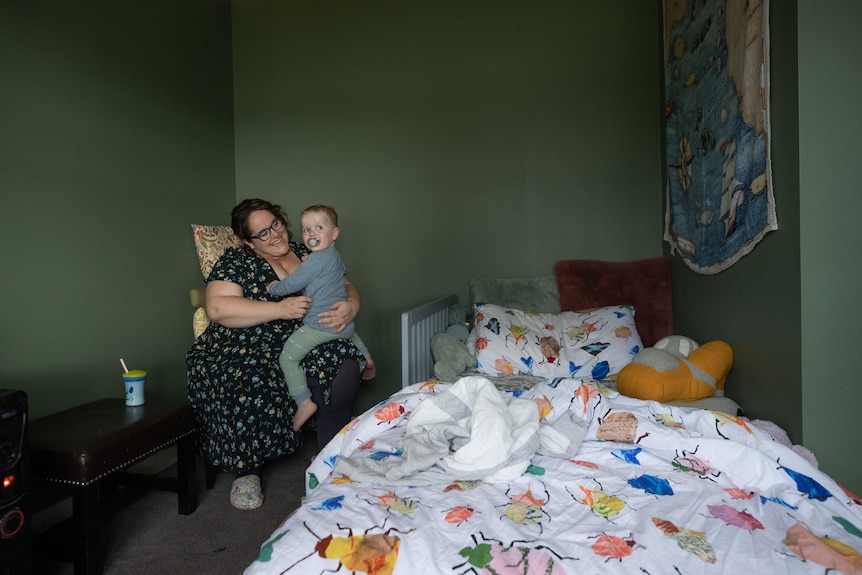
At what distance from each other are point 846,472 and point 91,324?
2.49 metres

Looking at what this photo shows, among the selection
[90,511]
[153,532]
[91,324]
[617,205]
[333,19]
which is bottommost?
[153,532]

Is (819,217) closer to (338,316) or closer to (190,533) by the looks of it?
(338,316)

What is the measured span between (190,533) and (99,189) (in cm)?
134

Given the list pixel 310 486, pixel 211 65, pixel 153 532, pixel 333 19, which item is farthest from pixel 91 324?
pixel 333 19

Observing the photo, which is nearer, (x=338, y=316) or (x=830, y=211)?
(x=830, y=211)

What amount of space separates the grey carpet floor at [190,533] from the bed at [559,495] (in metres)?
0.55

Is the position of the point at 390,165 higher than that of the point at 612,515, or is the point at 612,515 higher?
the point at 390,165

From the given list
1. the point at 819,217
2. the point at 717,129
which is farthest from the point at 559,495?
the point at 717,129

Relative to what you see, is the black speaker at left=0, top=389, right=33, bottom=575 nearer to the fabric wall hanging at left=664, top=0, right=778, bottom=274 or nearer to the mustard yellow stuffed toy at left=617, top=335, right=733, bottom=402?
the mustard yellow stuffed toy at left=617, top=335, right=733, bottom=402

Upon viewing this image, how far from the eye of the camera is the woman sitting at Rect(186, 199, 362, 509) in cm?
188

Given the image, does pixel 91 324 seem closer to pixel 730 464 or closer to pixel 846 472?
pixel 730 464

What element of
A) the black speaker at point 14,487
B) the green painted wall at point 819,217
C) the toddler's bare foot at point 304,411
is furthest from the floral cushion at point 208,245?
the green painted wall at point 819,217

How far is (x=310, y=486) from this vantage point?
1.33m

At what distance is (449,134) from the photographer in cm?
283
